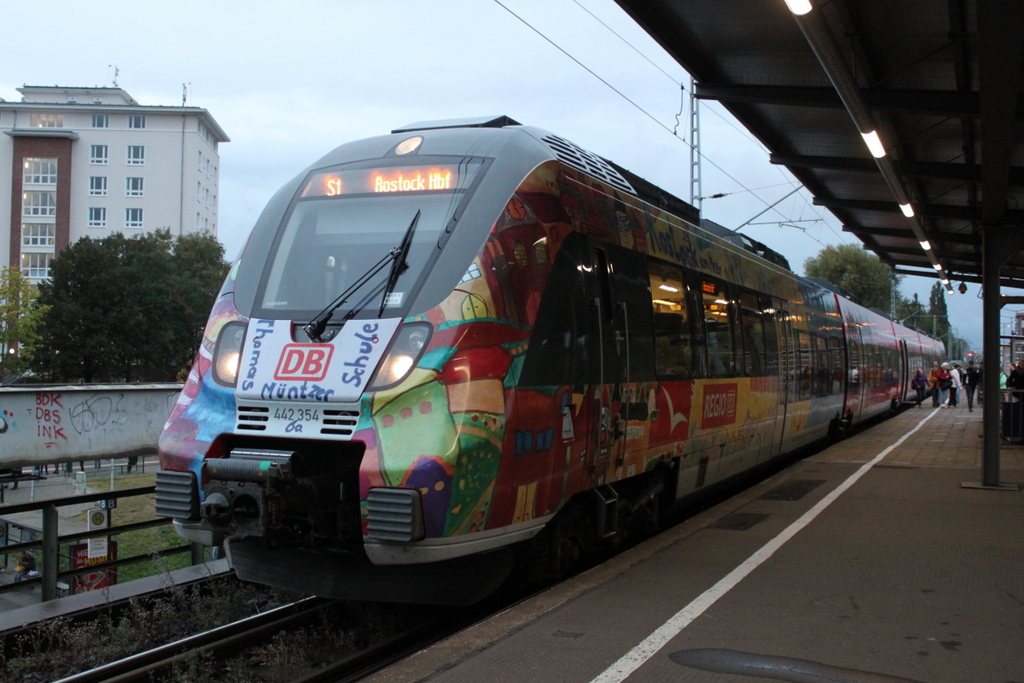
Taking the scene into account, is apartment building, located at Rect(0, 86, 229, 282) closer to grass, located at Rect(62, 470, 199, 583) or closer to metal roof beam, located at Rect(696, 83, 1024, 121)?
grass, located at Rect(62, 470, 199, 583)

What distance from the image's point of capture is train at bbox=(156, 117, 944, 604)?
211 inches

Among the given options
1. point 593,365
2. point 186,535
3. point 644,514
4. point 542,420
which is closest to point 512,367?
point 542,420

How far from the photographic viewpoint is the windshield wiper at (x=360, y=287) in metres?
5.82

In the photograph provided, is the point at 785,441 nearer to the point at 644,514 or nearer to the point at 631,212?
the point at 644,514

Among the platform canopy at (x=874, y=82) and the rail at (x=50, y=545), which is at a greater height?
the platform canopy at (x=874, y=82)

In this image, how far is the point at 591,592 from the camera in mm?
6344

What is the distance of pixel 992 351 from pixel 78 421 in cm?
1419

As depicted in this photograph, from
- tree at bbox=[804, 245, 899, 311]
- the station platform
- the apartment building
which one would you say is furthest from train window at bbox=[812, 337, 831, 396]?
the apartment building

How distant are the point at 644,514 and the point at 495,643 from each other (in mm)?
3519

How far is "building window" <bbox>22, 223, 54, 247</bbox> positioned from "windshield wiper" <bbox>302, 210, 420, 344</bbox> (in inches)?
3084

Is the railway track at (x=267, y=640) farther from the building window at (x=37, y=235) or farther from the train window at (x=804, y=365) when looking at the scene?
the building window at (x=37, y=235)

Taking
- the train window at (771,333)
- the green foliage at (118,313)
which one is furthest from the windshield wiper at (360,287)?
the green foliage at (118,313)

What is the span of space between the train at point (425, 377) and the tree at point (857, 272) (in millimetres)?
66033

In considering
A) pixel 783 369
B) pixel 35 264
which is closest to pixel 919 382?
pixel 783 369
